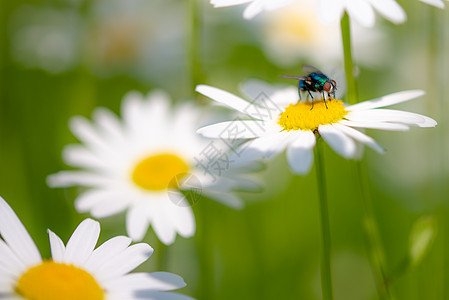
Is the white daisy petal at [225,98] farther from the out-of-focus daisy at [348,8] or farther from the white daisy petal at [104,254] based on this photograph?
the white daisy petal at [104,254]

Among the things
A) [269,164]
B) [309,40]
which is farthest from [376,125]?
[309,40]

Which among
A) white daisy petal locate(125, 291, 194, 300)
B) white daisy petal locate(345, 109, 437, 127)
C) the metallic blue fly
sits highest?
the metallic blue fly

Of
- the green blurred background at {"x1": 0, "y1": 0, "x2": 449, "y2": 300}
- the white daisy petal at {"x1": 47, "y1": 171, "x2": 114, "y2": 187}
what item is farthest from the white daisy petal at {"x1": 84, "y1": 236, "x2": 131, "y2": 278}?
the white daisy petal at {"x1": 47, "y1": 171, "x2": 114, "y2": 187}

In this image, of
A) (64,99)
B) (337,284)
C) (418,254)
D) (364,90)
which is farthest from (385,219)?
(64,99)

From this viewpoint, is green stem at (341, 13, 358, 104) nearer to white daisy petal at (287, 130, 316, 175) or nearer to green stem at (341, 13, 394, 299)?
green stem at (341, 13, 394, 299)

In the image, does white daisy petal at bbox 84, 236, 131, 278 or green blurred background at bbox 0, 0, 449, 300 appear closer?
white daisy petal at bbox 84, 236, 131, 278

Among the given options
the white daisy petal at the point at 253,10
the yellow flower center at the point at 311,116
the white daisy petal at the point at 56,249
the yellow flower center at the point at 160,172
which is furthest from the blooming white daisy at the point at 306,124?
the yellow flower center at the point at 160,172
